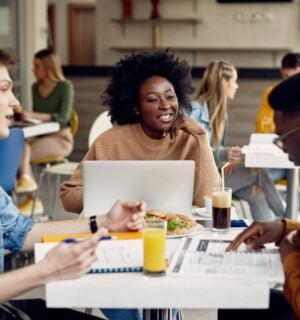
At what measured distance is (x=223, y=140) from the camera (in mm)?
4262

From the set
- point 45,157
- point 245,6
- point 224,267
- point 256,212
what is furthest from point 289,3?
point 224,267

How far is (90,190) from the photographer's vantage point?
225 cm

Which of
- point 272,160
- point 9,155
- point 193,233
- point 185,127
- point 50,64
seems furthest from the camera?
point 50,64

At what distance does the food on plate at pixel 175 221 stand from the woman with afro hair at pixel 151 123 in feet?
1.49

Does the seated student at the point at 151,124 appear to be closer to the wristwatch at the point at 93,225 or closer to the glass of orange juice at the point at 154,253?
the wristwatch at the point at 93,225

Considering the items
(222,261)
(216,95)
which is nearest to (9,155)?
(216,95)

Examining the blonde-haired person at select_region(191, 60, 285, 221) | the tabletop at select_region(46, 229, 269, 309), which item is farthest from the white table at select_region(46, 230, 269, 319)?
the blonde-haired person at select_region(191, 60, 285, 221)

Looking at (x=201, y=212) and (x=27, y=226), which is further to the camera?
(x=201, y=212)

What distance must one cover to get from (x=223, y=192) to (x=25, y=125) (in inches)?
114

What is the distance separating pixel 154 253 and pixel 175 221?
1.42 feet

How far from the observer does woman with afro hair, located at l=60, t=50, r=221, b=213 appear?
266 cm

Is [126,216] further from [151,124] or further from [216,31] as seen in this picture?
[216,31]

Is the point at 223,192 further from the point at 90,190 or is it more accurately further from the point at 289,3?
the point at 289,3

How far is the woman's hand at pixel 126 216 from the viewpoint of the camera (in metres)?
2.09
